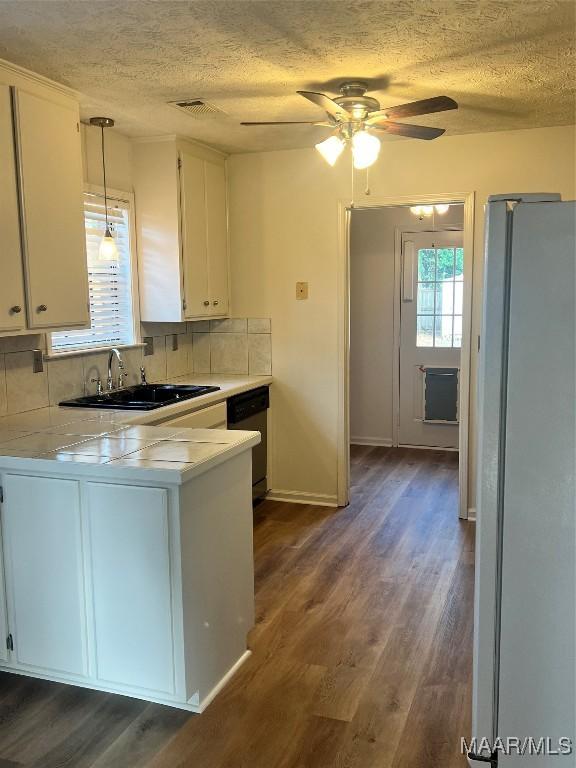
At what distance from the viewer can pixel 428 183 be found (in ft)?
14.6

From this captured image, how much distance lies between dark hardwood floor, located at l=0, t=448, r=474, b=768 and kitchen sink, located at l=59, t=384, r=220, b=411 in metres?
1.04

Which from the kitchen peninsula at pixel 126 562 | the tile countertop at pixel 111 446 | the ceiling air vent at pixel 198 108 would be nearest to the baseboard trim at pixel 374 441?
the tile countertop at pixel 111 446

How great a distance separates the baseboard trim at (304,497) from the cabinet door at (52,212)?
2.23 m

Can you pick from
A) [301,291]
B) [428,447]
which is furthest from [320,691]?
[428,447]

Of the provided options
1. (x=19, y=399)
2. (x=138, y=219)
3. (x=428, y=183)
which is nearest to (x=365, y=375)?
(x=428, y=183)

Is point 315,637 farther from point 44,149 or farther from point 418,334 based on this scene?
point 418,334

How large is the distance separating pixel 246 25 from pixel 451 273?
4.16m

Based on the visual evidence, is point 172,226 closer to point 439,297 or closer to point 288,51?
point 288,51

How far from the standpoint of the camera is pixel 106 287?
421cm

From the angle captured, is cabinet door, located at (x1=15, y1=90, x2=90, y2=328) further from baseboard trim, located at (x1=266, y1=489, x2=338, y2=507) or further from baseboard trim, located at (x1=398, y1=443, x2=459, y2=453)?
baseboard trim, located at (x1=398, y1=443, x2=459, y2=453)

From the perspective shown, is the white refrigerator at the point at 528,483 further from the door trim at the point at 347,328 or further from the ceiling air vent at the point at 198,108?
the door trim at the point at 347,328

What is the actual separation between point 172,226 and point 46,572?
8.31 feet

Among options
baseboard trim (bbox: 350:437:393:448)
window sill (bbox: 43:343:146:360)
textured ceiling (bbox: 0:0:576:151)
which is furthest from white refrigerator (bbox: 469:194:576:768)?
baseboard trim (bbox: 350:437:393:448)

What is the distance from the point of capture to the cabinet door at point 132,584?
232 cm
